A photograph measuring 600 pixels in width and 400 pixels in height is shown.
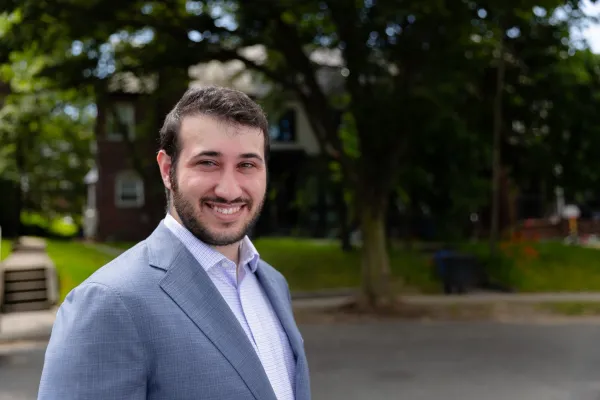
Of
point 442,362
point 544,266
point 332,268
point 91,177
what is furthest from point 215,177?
point 91,177

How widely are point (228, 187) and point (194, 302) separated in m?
0.34

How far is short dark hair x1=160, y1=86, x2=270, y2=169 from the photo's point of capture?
76.7 inches

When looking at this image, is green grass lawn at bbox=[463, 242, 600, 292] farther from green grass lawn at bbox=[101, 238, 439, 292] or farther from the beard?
the beard

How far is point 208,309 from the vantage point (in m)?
1.92

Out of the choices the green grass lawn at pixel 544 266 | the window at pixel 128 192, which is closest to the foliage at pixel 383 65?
the green grass lawn at pixel 544 266

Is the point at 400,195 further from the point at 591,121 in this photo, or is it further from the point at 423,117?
the point at 423,117

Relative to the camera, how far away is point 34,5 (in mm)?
12672

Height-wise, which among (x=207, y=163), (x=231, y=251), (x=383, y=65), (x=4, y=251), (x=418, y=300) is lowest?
(x=418, y=300)

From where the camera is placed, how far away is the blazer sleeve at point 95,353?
172 cm

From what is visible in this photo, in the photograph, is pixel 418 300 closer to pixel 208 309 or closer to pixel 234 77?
pixel 234 77

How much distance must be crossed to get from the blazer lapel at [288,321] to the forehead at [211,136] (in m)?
0.52

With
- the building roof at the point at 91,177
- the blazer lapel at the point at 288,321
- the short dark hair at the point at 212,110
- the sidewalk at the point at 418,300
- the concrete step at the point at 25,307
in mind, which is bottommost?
the sidewalk at the point at 418,300

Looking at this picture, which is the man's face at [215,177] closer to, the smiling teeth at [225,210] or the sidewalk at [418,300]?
the smiling teeth at [225,210]

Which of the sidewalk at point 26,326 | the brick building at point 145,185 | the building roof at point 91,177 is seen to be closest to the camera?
the sidewalk at point 26,326
